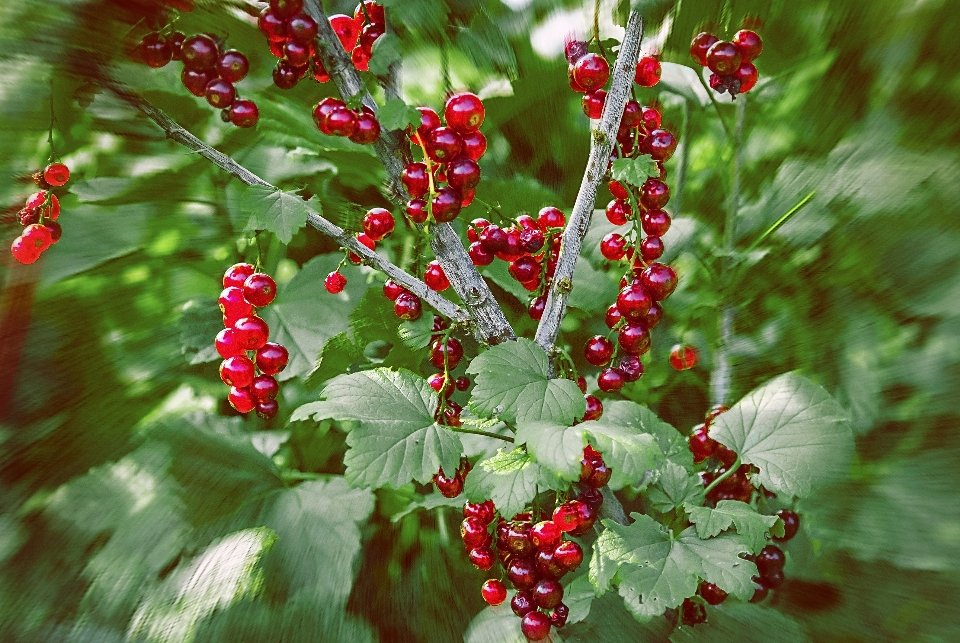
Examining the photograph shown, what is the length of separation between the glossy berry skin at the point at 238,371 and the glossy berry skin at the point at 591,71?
26 centimetres

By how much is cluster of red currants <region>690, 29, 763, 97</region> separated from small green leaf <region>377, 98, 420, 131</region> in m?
0.17

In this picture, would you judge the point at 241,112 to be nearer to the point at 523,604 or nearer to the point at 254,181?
the point at 254,181

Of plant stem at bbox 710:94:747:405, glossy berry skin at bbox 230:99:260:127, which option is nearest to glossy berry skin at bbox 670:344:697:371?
plant stem at bbox 710:94:747:405

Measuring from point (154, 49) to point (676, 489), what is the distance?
385 mm

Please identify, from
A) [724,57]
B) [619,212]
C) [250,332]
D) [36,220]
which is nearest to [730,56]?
[724,57]

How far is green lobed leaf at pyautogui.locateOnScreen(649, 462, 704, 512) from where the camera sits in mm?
415

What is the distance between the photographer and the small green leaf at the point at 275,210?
33cm

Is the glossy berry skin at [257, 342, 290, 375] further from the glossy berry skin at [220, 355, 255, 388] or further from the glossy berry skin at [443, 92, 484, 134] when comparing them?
the glossy berry skin at [443, 92, 484, 134]

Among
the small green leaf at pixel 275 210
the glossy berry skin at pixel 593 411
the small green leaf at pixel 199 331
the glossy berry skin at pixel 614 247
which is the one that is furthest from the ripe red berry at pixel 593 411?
the small green leaf at pixel 199 331

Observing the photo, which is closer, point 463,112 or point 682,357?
point 463,112

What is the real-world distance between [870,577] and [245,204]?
481 millimetres

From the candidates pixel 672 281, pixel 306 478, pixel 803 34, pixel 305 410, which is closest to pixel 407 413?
pixel 305 410

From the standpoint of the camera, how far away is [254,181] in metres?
0.36

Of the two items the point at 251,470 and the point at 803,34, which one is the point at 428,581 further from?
the point at 803,34
